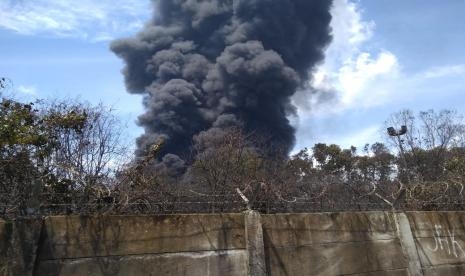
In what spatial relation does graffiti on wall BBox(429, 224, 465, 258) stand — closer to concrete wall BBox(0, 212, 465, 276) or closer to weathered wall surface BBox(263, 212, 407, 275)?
concrete wall BBox(0, 212, 465, 276)

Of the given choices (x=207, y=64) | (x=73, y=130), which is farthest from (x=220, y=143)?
(x=207, y=64)

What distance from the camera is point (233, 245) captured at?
17.4ft

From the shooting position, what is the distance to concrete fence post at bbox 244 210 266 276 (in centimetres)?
526

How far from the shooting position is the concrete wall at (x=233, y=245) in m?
4.39

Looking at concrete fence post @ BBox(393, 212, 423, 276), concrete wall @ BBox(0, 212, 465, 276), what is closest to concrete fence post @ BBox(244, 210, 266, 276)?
concrete wall @ BBox(0, 212, 465, 276)

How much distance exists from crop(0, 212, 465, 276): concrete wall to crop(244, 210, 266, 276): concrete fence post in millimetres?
12

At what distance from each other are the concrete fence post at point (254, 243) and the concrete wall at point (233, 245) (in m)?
0.01

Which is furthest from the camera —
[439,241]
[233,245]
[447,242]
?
[447,242]

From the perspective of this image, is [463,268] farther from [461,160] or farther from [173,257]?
[461,160]

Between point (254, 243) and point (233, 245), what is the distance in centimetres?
28

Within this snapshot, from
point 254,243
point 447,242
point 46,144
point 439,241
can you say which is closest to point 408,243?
point 439,241

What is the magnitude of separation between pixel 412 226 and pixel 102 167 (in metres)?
9.20

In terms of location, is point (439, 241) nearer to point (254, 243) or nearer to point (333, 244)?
point (333, 244)

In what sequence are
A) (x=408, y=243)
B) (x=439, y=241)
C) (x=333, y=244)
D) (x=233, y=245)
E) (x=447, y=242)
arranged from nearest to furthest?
(x=233, y=245)
(x=333, y=244)
(x=408, y=243)
(x=439, y=241)
(x=447, y=242)
